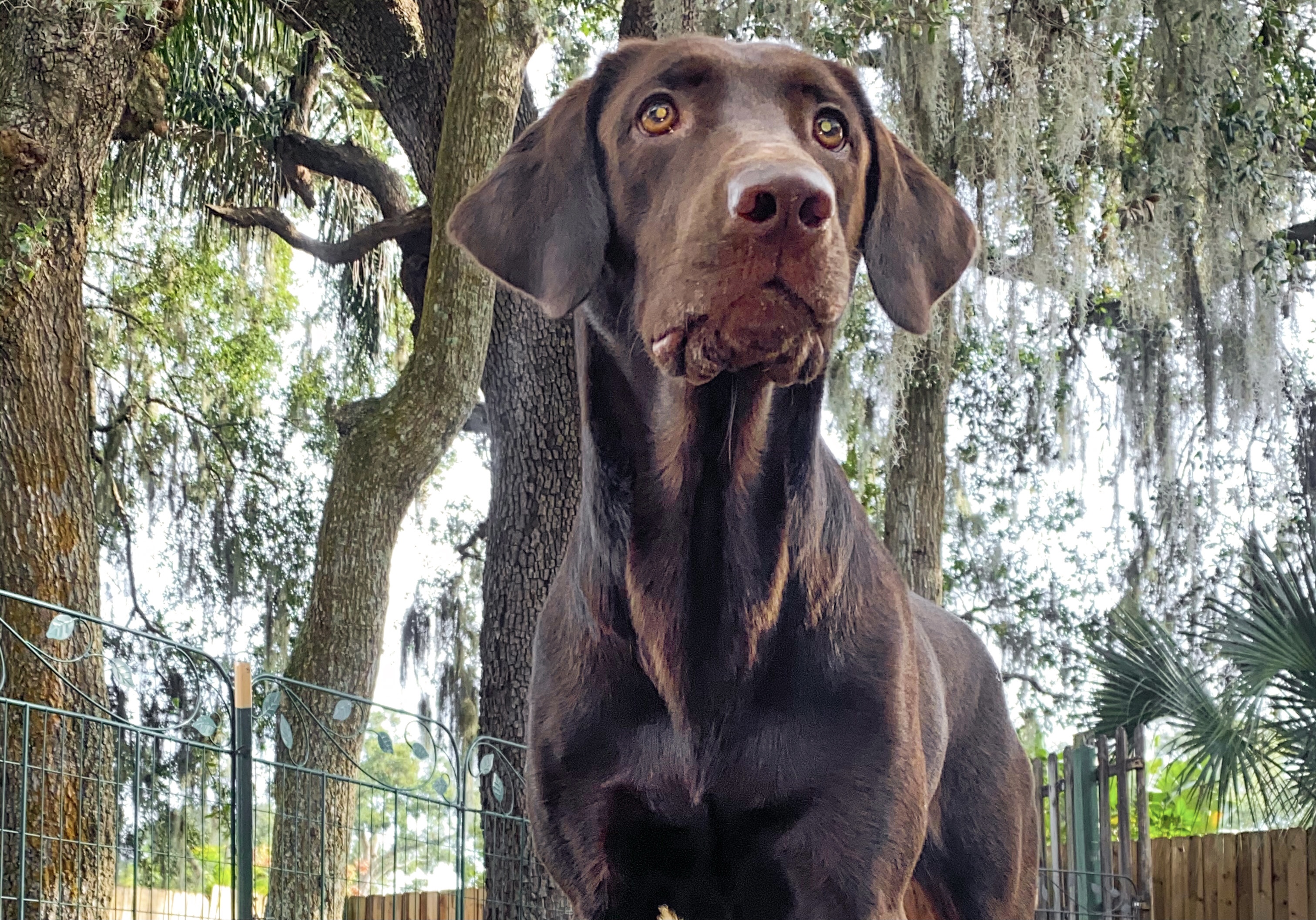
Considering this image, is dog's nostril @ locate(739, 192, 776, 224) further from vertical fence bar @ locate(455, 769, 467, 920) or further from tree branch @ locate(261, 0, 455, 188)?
tree branch @ locate(261, 0, 455, 188)

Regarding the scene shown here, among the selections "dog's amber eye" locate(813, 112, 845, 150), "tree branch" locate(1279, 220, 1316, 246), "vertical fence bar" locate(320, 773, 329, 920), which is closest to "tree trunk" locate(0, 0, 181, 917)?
"vertical fence bar" locate(320, 773, 329, 920)

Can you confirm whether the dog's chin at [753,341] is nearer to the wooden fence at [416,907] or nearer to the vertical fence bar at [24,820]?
the vertical fence bar at [24,820]

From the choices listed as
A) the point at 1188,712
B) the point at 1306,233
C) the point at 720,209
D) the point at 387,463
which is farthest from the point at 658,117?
Result: the point at 1306,233

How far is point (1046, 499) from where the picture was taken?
14.9 metres

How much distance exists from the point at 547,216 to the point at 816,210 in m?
0.55

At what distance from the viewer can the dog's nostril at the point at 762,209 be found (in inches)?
70.6

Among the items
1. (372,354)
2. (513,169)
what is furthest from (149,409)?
(513,169)

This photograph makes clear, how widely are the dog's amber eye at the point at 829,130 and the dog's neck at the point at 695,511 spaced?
358 millimetres

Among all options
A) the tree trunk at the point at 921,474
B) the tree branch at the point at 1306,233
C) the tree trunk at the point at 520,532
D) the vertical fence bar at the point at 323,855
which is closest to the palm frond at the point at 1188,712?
the tree trunk at the point at 921,474

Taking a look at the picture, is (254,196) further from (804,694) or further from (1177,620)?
(804,694)

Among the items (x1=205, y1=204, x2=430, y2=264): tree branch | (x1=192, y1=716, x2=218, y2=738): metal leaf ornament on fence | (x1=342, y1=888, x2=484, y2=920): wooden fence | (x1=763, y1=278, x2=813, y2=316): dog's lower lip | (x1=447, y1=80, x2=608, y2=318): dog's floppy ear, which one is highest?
(x1=205, y1=204, x2=430, y2=264): tree branch

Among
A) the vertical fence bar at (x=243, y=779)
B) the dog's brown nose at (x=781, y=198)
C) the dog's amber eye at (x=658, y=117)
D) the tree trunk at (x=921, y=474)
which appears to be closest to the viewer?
the dog's brown nose at (x=781, y=198)

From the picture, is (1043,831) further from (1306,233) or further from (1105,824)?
(1306,233)

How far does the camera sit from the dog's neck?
7.21ft
